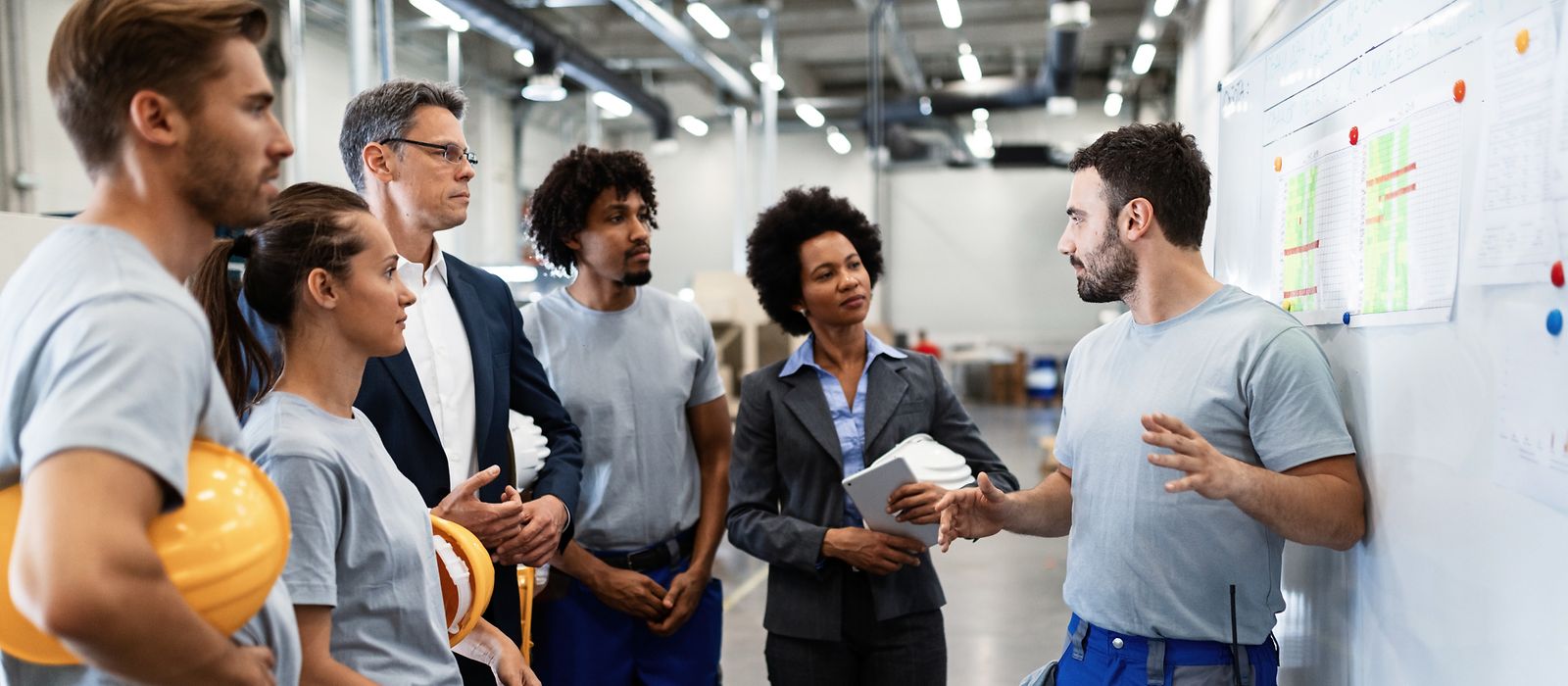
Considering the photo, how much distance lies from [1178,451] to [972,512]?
564 mm

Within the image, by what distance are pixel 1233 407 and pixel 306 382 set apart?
1369mm

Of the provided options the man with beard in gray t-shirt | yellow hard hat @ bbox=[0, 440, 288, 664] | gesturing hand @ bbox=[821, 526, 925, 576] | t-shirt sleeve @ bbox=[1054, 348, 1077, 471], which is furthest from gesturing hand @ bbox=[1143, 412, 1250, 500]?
yellow hard hat @ bbox=[0, 440, 288, 664]

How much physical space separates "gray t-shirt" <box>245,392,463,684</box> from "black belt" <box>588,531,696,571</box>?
Result: 3.40 ft

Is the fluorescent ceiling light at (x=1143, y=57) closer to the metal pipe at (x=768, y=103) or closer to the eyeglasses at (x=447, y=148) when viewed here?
the metal pipe at (x=768, y=103)

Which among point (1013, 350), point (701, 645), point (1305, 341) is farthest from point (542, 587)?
point (1013, 350)

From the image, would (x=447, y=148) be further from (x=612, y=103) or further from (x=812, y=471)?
(x=612, y=103)

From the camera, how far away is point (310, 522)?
1228mm

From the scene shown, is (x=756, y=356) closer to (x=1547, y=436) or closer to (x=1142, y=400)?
(x=1142, y=400)

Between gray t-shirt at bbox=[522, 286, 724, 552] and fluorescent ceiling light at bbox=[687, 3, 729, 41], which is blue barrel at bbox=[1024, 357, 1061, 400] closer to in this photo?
fluorescent ceiling light at bbox=[687, 3, 729, 41]

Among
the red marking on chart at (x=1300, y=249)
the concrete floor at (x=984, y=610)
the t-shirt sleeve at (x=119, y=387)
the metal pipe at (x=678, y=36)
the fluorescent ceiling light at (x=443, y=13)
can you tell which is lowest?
the concrete floor at (x=984, y=610)

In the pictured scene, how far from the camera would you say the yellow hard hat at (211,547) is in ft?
2.96

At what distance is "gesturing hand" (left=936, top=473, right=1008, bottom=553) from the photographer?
194 cm

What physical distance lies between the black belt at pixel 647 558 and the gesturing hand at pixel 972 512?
760mm

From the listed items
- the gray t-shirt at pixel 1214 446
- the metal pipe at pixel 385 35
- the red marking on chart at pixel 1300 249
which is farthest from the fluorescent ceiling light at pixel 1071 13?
the gray t-shirt at pixel 1214 446
